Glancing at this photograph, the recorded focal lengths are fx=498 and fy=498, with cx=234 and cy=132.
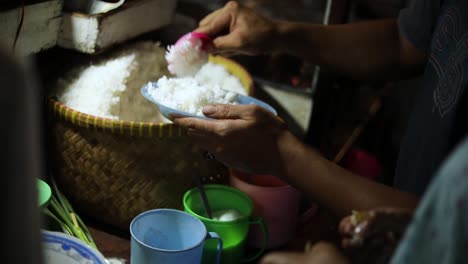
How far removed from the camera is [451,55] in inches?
50.2

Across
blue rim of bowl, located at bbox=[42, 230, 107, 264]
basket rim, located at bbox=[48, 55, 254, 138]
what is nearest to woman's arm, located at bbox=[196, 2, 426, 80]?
basket rim, located at bbox=[48, 55, 254, 138]

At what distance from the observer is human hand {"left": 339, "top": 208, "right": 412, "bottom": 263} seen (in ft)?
2.31

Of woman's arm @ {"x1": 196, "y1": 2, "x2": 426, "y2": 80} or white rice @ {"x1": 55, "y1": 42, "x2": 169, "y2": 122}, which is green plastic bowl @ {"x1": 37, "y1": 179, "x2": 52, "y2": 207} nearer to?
white rice @ {"x1": 55, "y1": 42, "x2": 169, "y2": 122}

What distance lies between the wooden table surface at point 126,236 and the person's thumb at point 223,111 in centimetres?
40

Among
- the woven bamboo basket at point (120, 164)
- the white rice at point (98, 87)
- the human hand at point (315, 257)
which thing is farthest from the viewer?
the white rice at point (98, 87)

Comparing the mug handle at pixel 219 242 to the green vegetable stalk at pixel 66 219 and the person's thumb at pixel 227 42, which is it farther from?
the person's thumb at pixel 227 42

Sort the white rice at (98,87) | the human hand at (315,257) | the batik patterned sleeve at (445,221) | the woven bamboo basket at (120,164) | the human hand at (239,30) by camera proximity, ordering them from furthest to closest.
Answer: the human hand at (239,30) < the white rice at (98,87) < the woven bamboo basket at (120,164) < the human hand at (315,257) < the batik patterned sleeve at (445,221)

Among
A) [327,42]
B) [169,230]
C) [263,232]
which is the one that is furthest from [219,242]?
[327,42]

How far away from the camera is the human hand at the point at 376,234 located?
2.31ft

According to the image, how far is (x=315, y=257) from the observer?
0.69 metres

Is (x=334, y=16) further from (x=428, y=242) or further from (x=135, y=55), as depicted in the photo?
(x=428, y=242)

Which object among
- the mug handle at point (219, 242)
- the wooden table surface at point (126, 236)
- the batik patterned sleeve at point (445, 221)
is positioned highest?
the batik patterned sleeve at point (445, 221)

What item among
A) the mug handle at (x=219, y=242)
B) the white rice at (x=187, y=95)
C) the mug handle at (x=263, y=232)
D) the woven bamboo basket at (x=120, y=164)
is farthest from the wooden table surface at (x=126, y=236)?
the white rice at (x=187, y=95)

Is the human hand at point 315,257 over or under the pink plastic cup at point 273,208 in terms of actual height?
over
